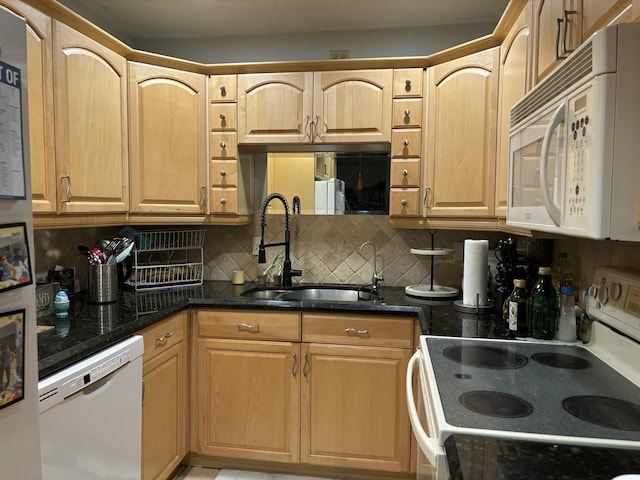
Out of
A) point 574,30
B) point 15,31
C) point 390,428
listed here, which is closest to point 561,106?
point 574,30

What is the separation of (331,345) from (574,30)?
1.59 metres

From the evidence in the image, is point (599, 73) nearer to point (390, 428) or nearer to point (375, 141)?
point (375, 141)

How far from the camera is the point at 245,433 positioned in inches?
89.8

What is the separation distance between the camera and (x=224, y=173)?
8.22 ft

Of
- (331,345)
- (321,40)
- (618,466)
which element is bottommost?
(331,345)

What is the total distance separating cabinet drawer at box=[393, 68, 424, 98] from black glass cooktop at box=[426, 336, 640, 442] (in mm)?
1357

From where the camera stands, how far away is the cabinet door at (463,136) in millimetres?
2152

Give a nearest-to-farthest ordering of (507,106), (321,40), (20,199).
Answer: (20,199) → (507,106) → (321,40)

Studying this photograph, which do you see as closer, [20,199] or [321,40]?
[20,199]

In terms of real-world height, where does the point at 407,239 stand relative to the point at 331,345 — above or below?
above

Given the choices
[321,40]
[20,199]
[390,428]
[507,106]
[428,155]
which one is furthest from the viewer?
[321,40]

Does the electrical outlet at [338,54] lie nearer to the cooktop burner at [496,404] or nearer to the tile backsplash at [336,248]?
the tile backsplash at [336,248]

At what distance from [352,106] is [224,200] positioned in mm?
869

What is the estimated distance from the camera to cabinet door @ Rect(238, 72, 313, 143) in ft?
8.00
